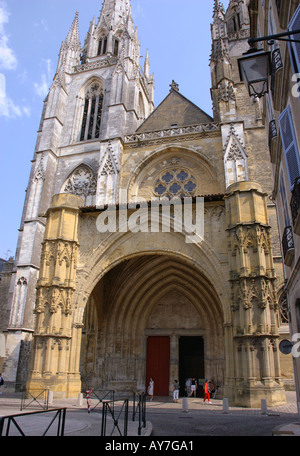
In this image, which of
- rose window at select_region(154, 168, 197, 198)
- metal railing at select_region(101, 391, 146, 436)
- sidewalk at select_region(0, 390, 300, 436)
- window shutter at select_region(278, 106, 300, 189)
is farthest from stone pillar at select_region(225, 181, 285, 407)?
rose window at select_region(154, 168, 197, 198)

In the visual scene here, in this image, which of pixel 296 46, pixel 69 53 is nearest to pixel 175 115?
pixel 69 53

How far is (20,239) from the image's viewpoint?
21.3 metres

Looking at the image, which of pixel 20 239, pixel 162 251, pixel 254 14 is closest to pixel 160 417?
pixel 162 251

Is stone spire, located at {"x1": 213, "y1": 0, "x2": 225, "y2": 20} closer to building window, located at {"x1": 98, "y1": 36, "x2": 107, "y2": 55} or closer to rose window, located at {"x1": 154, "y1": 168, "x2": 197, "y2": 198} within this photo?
building window, located at {"x1": 98, "y1": 36, "x2": 107, "y2": 55}

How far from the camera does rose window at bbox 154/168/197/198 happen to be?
19.1 metres

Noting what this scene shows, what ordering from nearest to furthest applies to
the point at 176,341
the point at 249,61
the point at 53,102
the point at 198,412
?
1. the point at 249,61
2. the point at 198,412
3. the point at 176,341
4. the point at 53,102

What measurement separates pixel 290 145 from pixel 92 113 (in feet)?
74.2

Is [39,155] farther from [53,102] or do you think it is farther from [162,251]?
[162,251]

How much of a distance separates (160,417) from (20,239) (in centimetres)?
1574

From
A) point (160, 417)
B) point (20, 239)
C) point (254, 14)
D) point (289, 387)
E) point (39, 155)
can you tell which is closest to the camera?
point (160, 417)

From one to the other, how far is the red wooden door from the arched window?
15.3m

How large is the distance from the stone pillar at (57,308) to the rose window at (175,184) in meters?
7.11

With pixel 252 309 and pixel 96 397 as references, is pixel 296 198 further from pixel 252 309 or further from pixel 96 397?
pixel 96 397

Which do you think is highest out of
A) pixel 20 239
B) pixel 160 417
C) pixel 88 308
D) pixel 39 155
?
pixel 39 155
